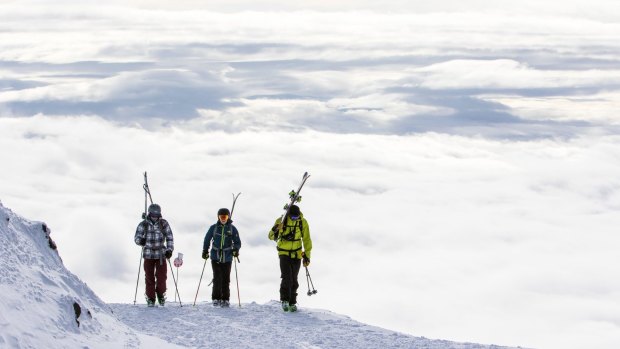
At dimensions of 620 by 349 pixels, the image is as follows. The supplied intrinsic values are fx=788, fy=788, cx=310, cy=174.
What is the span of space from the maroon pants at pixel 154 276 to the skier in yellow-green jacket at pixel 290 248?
2439 millimetres

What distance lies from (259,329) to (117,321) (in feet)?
10.0

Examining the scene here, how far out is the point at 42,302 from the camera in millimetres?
10914

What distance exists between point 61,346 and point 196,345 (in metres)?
3.32

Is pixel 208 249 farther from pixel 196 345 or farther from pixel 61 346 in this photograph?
pixel 61 346

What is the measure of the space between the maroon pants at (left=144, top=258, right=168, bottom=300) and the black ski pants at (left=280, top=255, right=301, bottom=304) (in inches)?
101

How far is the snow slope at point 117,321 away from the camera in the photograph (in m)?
10.4

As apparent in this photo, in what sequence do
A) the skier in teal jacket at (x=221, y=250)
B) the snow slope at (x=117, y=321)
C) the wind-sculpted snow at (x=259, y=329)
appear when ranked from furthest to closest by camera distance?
the skier in teal jacket at (x=221, y=250), the wind-sculpted snow at (x=259, y=329), the snow slope at (x=117, y=321)

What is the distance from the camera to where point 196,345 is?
1311cm

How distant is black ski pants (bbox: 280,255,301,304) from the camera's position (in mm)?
17047

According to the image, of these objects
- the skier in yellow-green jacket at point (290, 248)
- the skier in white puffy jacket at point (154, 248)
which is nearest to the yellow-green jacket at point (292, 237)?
the skier in yellow-green jacket at point (290, 248)

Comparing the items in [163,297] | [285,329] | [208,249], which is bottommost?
[285,329]

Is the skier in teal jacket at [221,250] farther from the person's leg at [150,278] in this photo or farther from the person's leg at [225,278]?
the person's leg at [150,278]

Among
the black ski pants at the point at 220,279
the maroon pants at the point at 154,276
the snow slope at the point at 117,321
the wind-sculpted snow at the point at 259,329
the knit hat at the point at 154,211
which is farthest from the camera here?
the black ski pants at the point at 220,279

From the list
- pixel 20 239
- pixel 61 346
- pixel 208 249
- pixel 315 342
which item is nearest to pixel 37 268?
pixel 20 239
